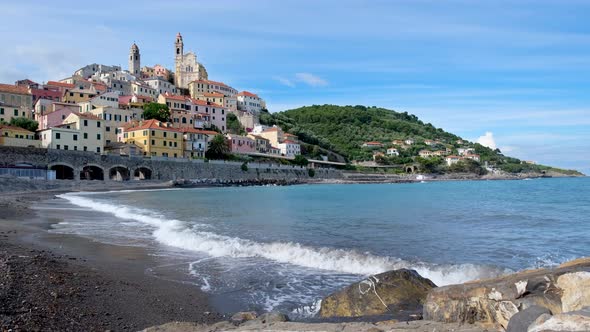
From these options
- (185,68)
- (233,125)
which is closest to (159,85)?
(185,68)

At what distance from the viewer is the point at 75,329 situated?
20.1ft

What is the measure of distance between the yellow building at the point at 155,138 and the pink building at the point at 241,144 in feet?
52.2

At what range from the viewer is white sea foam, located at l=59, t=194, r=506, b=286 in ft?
35.0

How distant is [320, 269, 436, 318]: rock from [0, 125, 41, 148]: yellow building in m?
57.7

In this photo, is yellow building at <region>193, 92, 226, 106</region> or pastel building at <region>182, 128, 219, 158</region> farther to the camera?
yellow building at <region>193, 92, 226, 106</region>

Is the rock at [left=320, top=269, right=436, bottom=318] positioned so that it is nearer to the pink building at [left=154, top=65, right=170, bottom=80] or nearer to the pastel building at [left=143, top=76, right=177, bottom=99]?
the pastel building at [left=143, top=76, right=177, bottom=99]

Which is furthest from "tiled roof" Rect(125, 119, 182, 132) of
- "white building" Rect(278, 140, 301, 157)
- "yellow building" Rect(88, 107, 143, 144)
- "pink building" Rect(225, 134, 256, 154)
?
"white building" Rect(278, 140, 301, 157)

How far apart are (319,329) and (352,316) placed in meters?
1.96

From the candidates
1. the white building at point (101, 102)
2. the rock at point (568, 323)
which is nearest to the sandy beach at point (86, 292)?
the rock at point (568, 323)

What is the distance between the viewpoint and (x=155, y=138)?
68562 mm

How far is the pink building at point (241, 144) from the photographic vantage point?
3457 inches

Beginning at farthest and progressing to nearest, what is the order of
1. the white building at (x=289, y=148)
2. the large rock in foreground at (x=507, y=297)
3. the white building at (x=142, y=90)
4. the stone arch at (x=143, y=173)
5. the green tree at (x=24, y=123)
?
the white building at (x=289, y=148)
the white building at (x=142, y=90)
the stone arch at (x=143, y=173)
the green tree at (x=24, y=123)
the large rock in foreground at (x=507, y=297)

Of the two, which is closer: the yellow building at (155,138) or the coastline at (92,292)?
the coastline at (92,292)

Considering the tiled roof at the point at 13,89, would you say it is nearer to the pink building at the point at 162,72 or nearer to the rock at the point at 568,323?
the pink building at the point at 162,72
